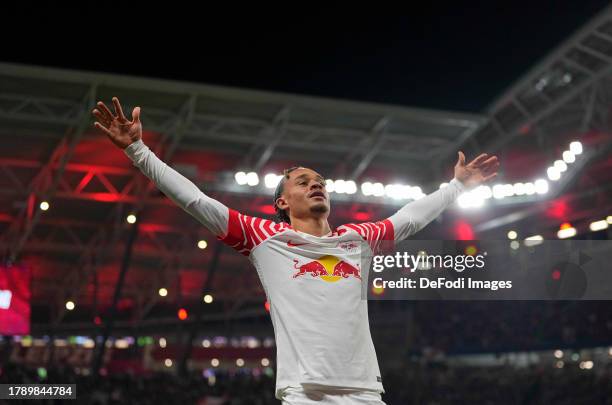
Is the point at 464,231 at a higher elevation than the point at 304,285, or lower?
higher

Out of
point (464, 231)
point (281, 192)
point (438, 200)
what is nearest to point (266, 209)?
point (464, 231)

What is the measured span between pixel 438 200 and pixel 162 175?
1.56 m

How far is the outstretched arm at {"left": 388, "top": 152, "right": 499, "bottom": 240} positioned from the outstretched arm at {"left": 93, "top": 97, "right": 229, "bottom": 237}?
39.1 inches

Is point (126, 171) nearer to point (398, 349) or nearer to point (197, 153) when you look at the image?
point (197, 153)

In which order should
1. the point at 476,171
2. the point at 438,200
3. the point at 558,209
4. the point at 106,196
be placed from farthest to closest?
the point at 558,209
the point at 106,196
the point at 476,171
the point at 438,200

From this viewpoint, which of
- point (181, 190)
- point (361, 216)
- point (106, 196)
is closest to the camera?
point (181, 190)

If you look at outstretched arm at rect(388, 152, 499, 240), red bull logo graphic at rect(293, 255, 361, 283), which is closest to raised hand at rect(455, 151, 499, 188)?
outstretched arm at rect(388, 152, 499, 240)

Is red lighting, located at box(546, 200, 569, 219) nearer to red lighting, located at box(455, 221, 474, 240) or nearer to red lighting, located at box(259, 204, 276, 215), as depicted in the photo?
red lighting, located at box(455, 221, 474, 240)

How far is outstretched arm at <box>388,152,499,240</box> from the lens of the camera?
13.6 ft

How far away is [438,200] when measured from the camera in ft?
14.0

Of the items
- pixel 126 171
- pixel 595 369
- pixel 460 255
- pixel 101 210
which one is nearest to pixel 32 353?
pixel 101 210

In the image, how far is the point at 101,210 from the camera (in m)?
23.5

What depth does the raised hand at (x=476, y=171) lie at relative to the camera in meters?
4.46

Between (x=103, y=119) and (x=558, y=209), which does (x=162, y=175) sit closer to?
(x=103, y=119)
